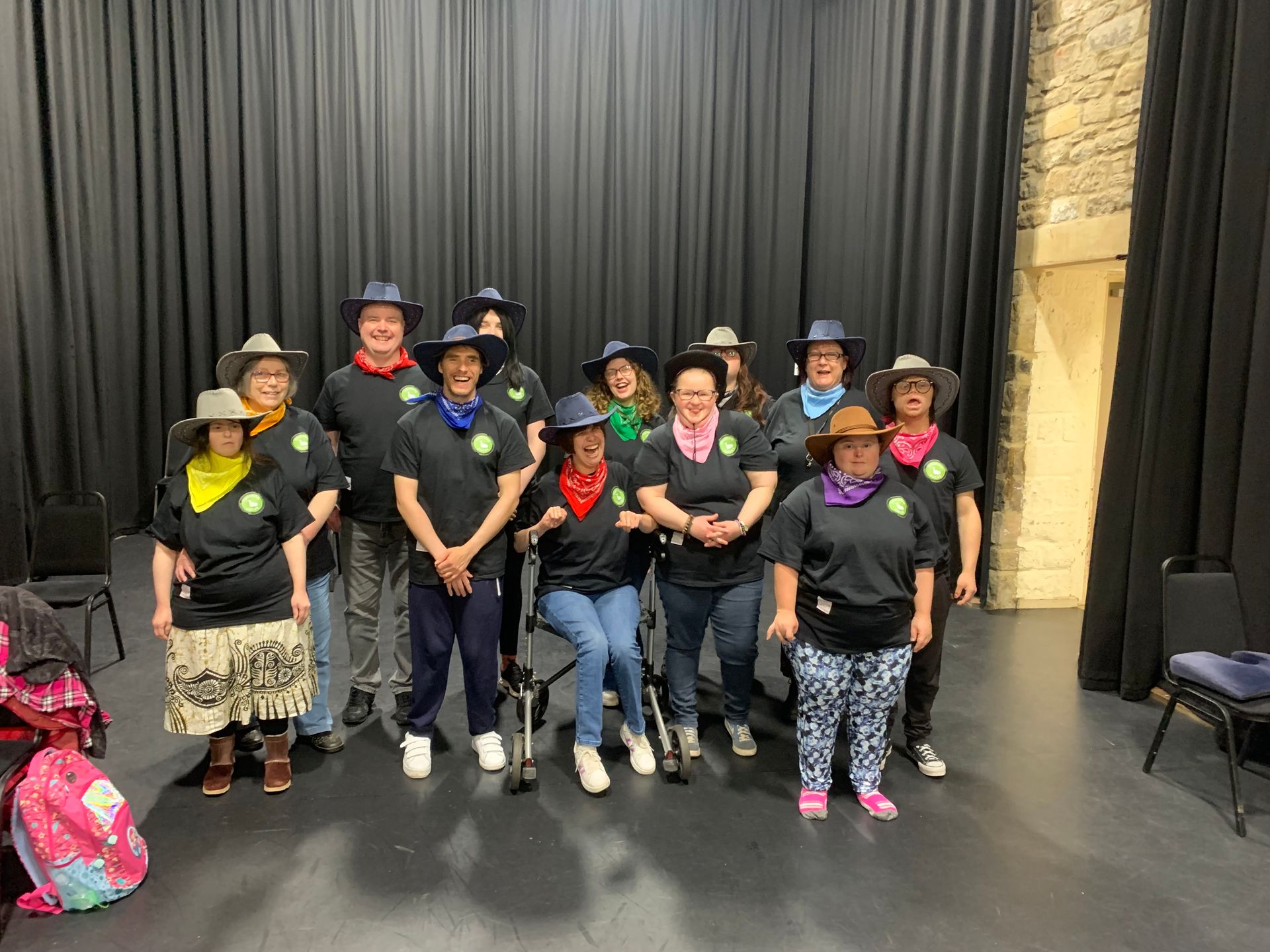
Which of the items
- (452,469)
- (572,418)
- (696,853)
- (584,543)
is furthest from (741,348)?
(696,853)

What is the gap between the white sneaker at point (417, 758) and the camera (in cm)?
322

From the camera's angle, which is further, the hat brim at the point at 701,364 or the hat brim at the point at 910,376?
the hat brim at the point at 701,364

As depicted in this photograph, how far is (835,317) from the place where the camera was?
7.14 metres

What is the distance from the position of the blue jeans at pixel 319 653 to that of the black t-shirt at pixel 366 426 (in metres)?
0.33

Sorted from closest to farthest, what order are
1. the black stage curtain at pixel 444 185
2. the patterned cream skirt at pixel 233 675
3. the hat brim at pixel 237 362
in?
the patterned cream skirt at pixel 233 675 → the hat brim at pixel 237 362 → the black stage curtain at pixel 444 185

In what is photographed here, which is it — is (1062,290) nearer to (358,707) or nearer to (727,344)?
(727,344)

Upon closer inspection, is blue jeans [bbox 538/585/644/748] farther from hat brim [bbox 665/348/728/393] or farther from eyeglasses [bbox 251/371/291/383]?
eyeglasses [bbox 251/371/291/383]

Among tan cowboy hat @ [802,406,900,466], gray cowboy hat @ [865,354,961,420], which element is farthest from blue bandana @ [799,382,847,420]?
tan cowboy hat @ [802,406,900,466]

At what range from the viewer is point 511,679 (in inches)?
152

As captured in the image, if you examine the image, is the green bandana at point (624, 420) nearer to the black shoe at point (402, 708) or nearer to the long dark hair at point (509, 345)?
the long dark hair at point (509, 345)

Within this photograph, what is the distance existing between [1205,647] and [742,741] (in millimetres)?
1728

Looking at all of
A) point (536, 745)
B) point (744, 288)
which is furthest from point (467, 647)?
point (744, 288)

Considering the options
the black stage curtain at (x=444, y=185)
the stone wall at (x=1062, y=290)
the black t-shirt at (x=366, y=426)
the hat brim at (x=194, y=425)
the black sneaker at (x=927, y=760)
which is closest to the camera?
the hat brim at (x=194, y=425)

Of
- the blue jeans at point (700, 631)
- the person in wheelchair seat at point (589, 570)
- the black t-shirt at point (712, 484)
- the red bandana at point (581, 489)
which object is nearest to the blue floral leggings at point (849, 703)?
the blue jeans at point (700, 631)
